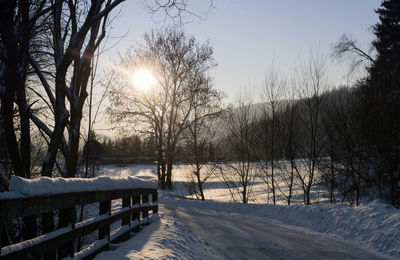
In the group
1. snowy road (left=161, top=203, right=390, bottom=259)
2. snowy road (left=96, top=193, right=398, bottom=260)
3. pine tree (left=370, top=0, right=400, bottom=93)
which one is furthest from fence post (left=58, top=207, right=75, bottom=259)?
pine tree (left=370, top=0, right=400, bottom=93)

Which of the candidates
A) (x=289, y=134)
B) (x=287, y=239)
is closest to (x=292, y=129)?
(x=289, y=134)

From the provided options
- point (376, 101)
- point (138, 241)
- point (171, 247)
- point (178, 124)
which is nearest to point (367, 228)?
point (171, 247)

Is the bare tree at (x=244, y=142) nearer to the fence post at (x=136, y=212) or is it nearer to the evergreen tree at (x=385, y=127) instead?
the evergreen tree at (x=385, y=127)

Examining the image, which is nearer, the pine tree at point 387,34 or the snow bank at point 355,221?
the snow bank at point 355,221

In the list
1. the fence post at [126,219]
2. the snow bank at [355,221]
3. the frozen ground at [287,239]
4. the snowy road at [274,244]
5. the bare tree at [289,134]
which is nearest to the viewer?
the frozen ground at [287,239]

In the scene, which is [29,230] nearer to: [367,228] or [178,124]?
[367,228]

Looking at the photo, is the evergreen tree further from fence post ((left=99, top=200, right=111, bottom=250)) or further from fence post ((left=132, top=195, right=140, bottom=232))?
fence post ((left=99, top=200, right=111, bottom=250))

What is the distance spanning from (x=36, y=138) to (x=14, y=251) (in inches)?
459

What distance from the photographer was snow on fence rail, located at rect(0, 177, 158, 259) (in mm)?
2793

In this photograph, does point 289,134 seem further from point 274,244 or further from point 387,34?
point 387,34

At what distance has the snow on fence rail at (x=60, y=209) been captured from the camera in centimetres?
279

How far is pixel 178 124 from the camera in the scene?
27938 mm

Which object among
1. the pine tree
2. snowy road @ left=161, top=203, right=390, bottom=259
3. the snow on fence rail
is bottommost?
snowy road @ left=161, top=203, right=390, bottom=259

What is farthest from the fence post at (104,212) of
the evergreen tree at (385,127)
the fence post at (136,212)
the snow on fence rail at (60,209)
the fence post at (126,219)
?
the evergreen tree at (385,127)
